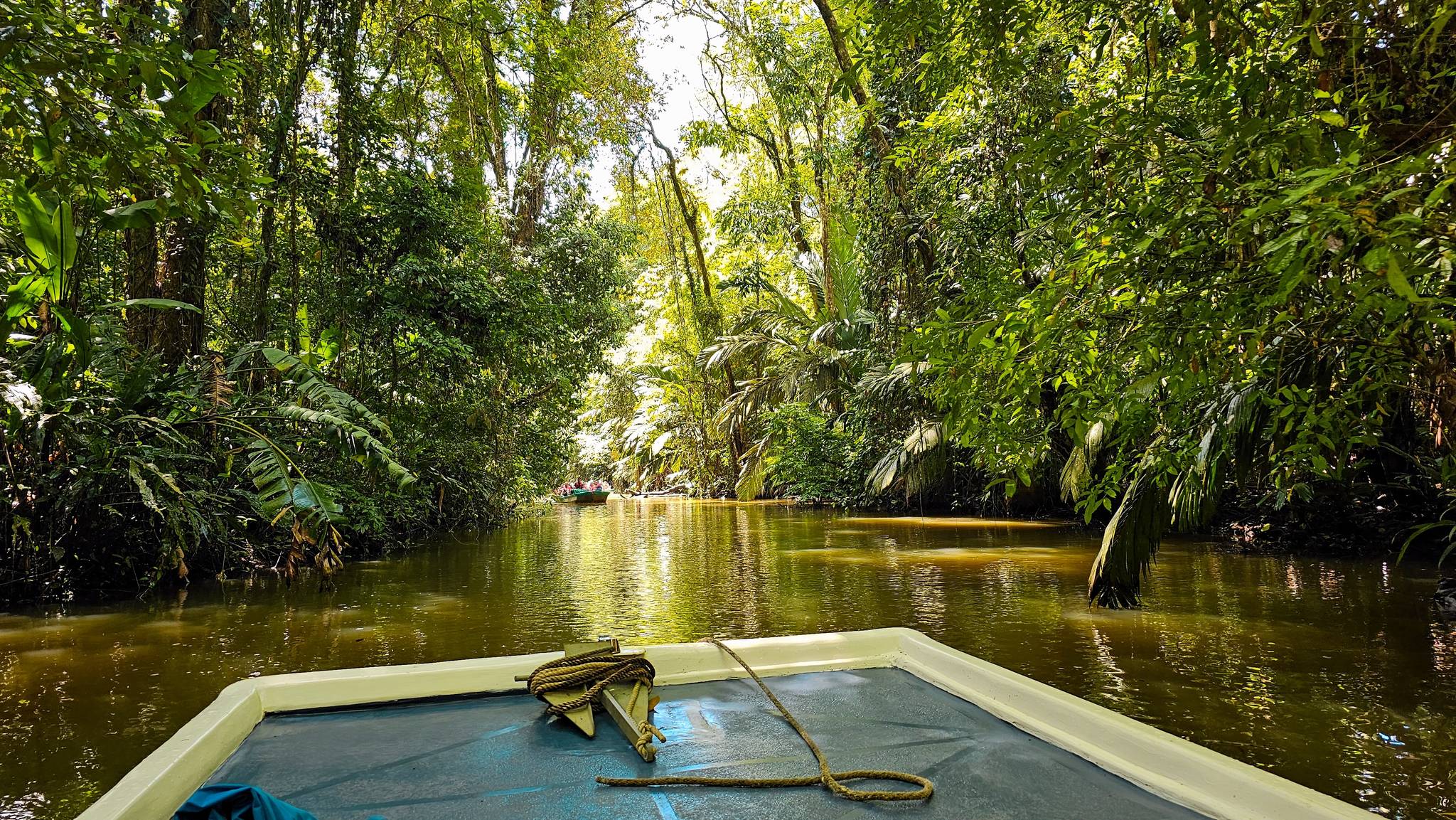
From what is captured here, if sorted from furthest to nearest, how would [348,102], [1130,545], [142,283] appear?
1. [348,102]
2. [142,283]
3. [1130,545]

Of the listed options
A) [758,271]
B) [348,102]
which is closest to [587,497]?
[758,271]

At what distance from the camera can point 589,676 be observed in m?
2.38

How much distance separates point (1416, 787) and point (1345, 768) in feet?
0.59

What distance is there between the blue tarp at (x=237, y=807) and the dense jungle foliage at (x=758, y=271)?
145 cm

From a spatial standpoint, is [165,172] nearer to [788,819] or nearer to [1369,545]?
[788,819]

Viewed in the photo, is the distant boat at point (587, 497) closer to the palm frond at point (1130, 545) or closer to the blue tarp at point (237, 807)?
the palm frond at point (1130, 545)

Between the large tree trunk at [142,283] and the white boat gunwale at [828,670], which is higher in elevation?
the large tree trunk at [142,283]

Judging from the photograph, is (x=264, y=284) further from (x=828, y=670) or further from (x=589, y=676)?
(x=828, y=670)

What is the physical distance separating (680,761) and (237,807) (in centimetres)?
98

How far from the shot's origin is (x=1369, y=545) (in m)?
7.34

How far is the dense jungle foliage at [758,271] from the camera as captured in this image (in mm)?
2027

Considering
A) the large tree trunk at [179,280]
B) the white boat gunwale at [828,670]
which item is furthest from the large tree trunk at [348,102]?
the white boat gunwale at [828,670]

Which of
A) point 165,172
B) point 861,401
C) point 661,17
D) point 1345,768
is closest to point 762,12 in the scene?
point 661,17

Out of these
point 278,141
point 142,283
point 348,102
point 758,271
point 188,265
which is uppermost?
point 758,271
